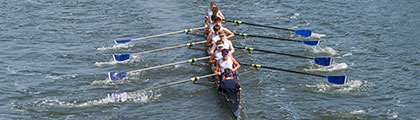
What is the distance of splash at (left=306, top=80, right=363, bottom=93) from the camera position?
18.1 metres

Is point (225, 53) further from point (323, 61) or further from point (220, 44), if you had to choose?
point (323, 61)

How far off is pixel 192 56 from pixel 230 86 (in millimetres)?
7222

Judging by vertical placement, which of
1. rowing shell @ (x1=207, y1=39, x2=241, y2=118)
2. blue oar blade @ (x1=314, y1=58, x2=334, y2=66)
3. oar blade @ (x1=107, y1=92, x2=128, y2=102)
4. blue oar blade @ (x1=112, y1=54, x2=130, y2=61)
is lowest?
rowing shell @ (x1=207, y1=39, x2=241, y2=118)

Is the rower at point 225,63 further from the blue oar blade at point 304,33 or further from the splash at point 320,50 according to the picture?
the blue oar blade at point 304,33

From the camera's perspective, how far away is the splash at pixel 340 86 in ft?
59.5

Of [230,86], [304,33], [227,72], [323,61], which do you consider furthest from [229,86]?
[304,33]

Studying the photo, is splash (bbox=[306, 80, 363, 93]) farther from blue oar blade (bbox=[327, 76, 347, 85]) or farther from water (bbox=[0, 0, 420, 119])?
blue oar blade (bbox=[327, 76, 347, 85])

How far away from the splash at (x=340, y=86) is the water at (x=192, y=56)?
0.04 meters

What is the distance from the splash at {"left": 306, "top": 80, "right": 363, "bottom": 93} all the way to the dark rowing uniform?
12.0 feet

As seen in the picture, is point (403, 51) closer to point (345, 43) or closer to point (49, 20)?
point (345, 43)

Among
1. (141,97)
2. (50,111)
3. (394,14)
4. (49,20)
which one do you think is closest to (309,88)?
(141,97)

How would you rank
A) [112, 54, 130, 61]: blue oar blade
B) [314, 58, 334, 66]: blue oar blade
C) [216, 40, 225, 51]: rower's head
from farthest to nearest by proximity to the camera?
1. [112, 54, 130, 61]: blue oar blade
2. [314, 58, 334, 66]: blue oar blade
3. [216, 40, 225, 51]: rower's head

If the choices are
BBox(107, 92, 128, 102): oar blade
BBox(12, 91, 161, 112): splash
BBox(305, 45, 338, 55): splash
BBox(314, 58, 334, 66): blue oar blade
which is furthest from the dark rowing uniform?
BBox(305, 45, 338, 55): splash

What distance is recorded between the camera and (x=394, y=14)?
29047mm
